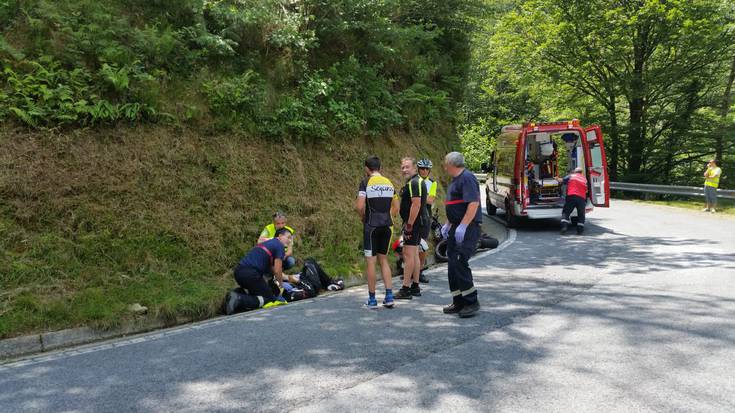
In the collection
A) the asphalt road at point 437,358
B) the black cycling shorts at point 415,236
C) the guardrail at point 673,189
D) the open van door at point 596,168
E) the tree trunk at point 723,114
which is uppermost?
the tree trunk at point 723,114

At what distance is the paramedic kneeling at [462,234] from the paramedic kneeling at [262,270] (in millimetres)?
2531

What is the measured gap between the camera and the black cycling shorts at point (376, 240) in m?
7.09

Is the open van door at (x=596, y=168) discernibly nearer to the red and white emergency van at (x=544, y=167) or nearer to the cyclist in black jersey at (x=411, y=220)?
the red and white emergency van at (x=544, y=167)

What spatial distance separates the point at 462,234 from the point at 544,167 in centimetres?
1024

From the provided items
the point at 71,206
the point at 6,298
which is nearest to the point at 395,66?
the point at 71,206

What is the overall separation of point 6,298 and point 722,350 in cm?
737

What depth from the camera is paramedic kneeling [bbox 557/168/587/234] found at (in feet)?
43.7

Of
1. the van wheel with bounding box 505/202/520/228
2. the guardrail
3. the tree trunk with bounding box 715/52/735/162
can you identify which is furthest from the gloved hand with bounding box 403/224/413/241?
the tree trunk with bounding box 715/52/735/162

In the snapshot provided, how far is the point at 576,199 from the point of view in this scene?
A: 13508 mm

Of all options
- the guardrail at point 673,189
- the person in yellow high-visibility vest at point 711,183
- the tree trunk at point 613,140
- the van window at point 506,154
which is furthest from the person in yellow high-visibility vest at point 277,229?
the tree trunk at point 613,140

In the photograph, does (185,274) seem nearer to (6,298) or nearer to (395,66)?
(6,298)

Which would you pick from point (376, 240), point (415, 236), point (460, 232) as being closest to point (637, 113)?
point (415, 236)

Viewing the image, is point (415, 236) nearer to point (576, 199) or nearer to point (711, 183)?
point (576, 199)

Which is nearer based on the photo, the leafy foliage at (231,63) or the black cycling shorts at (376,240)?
the black cycling shorts at (376,240)
